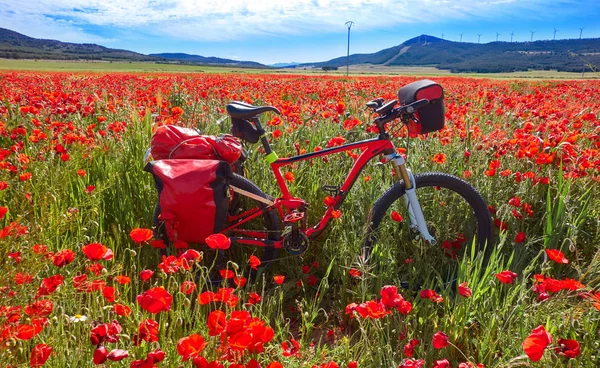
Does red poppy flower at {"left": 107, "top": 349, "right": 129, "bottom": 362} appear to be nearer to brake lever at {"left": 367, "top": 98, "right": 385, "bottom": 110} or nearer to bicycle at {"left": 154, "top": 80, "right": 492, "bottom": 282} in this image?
bicycle at {"left": 154, "top": 80, "right": 492, "bottom": 282}

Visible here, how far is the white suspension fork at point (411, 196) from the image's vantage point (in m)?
2.58

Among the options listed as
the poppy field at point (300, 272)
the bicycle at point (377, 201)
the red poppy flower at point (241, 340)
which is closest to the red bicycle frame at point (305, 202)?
the bicycle at point (377, 201)

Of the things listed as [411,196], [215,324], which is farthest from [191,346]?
[411,196]

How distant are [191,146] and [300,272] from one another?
108cm

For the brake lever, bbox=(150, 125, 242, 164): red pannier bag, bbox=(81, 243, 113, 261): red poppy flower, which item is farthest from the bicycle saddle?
bbox=(81, 243, 113, 261): red poppy flower

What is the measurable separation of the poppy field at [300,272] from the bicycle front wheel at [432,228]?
0.13 feet

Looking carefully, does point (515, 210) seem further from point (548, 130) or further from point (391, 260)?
point (548, 130)

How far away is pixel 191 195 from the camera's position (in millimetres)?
2322

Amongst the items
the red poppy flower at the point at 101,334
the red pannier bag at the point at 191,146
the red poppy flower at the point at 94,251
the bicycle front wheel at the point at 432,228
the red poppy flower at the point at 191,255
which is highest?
the red pannier bag at the point at 191,146

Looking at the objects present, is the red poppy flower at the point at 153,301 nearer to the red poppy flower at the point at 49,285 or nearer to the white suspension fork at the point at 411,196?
the red poppy flower at the point at 49,285

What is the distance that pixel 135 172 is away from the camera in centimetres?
312

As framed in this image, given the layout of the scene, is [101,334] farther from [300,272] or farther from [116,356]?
[300,272]

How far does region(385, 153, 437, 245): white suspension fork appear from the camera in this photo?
2.58 metres

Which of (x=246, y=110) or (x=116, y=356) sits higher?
(x=246, y=110)
